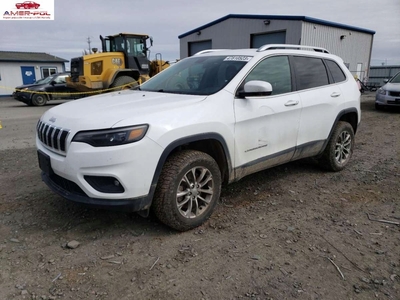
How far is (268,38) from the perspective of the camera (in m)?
20.3

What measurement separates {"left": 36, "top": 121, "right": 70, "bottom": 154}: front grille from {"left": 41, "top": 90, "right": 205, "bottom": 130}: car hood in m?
0.05

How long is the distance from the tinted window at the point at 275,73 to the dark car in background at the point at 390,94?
31.8ft

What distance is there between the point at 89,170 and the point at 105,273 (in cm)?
86

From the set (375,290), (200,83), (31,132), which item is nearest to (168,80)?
(200,83)

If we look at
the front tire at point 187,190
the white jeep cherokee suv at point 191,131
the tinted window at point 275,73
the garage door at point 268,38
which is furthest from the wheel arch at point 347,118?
the garage door at point 268,38

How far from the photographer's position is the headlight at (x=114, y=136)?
264cm

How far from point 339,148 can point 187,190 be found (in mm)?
2978

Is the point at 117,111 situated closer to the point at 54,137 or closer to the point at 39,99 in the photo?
the point at 54,137

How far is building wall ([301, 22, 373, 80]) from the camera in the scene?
19.3 meters

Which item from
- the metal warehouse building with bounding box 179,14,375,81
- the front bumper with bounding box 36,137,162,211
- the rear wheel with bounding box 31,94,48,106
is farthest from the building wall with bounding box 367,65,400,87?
the front bumper with bounding box 36,137,162,211

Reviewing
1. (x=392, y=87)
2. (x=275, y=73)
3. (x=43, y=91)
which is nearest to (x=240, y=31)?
(x=392, y=87)

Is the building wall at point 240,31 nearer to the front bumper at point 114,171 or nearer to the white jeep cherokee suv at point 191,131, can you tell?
the white jeep cherokee suv at point 191,131

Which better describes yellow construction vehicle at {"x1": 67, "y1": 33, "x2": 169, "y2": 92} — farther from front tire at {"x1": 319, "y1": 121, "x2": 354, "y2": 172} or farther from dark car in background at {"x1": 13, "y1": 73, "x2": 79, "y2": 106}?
front tire at {"x1": 319, "y1": 121, "x2": 354, "y2": 172}

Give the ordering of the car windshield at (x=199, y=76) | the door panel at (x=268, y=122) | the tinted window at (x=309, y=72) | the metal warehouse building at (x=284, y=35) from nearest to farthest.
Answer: the door panel at (x=268, y=122) → the car windshield at (x=199, y=76) → the tinted window at (x=309, y=72) → the metal warehouse building at (x=284, y=35)
